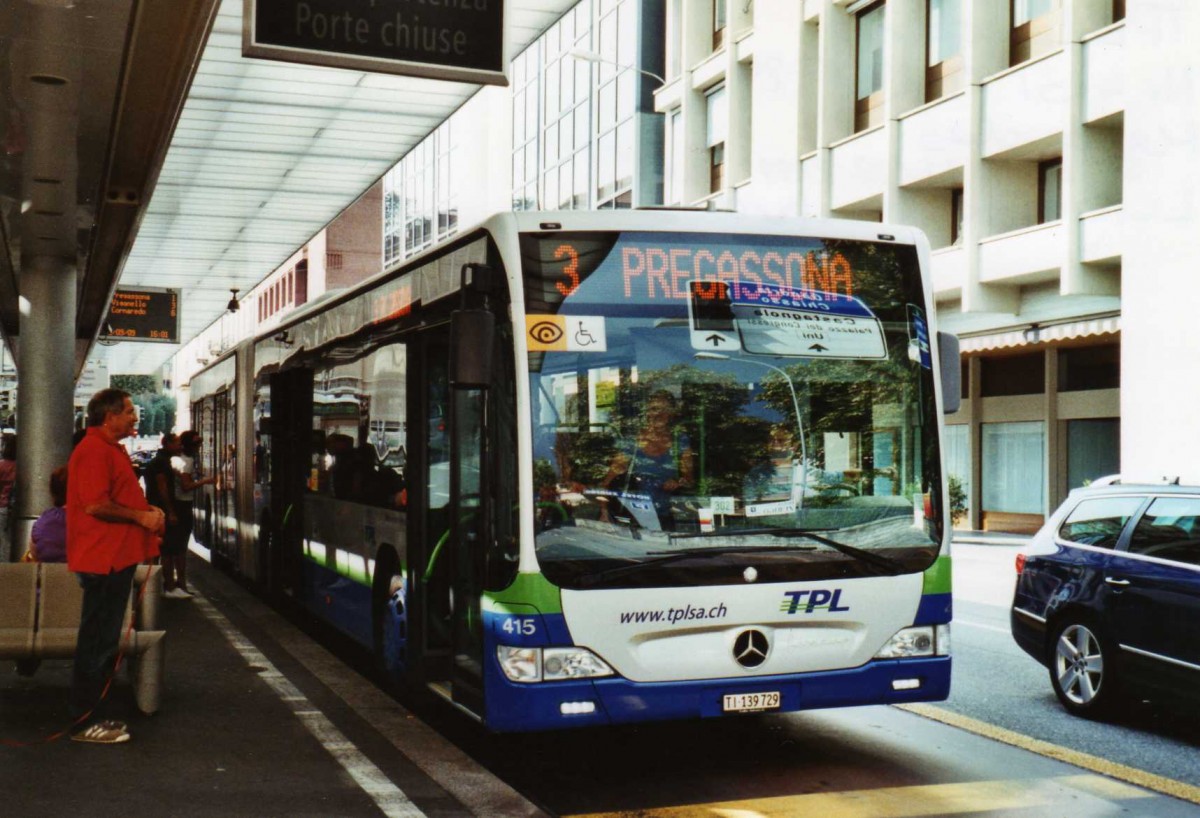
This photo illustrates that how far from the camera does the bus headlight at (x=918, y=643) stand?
7016mm

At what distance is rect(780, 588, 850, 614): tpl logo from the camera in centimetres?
674

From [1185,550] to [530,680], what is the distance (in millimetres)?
3856

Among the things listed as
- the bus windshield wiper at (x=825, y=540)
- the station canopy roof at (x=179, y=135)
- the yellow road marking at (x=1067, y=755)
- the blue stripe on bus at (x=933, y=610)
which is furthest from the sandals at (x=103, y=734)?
the yellow road marking at (x=1067, y=755)

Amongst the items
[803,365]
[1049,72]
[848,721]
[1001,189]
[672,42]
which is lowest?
[848,721]

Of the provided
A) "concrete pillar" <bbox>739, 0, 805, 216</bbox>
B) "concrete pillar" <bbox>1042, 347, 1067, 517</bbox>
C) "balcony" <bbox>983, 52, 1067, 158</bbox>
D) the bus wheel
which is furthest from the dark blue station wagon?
"concrete pillar" <bbox>739, 0, 805, 216</bbox>

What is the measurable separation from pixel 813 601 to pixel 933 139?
2213 centimetres

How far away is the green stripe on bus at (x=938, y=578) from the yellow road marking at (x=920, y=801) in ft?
3.05

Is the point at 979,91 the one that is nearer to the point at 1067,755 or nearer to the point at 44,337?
the point at 44,337

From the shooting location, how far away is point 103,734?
7.14 meters

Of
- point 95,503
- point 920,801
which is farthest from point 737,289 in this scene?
point 95,503

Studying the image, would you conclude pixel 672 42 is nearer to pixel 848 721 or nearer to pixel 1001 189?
pixel 1001 189

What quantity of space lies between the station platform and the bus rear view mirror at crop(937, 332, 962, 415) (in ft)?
9.60

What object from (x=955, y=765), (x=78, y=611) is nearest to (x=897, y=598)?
(x=955, y=765)

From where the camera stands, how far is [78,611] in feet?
26.4
